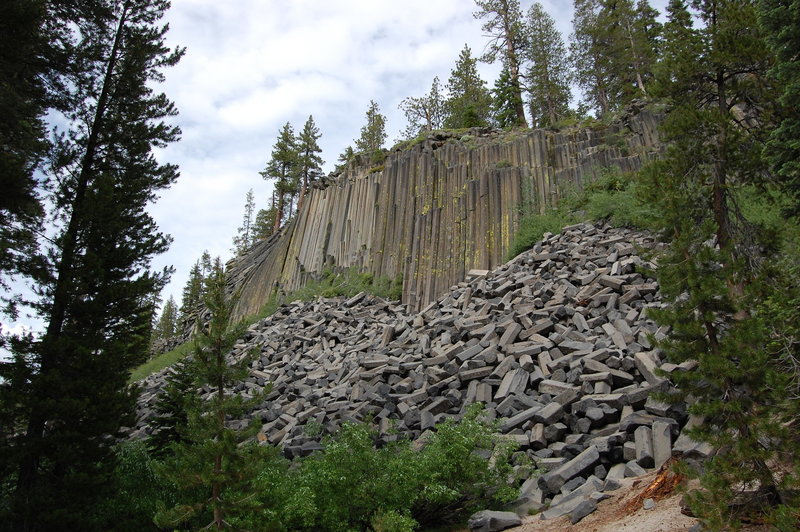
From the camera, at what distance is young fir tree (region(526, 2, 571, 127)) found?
3338cm

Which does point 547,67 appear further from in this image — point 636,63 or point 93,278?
point 93,278

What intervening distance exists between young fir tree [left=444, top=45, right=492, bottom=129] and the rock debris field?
23.9 m

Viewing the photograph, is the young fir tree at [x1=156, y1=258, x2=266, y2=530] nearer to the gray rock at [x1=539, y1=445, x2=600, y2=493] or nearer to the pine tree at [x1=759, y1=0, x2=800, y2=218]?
the gray rock at [x1=539, y1=445, x2=600, y2=493]

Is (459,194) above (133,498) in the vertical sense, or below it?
above

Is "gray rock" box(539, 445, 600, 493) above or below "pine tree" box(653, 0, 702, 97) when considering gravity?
below

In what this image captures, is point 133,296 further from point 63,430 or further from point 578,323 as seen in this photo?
point 578,323

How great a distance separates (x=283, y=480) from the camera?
643 cm

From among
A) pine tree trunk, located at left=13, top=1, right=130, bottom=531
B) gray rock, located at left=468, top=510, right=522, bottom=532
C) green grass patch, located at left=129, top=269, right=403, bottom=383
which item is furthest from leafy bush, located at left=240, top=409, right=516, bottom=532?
green grass patch, located at left=129, top=269, right=403, bottom=383

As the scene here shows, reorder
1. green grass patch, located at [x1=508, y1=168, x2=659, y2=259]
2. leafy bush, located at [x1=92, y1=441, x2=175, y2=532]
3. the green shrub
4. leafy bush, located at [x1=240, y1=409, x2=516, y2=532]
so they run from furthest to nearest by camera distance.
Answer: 1. the green shrub
2. green grass patch, located at [x1=508, y1=168, x2=659, y2=259]
3. leafy bush, located at [x1=92, y1=441, x2=175, y2=532]
4. leafy bush, located at [x1=240, y1=409, x2=516, y2=532]

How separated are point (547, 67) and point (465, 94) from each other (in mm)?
6645

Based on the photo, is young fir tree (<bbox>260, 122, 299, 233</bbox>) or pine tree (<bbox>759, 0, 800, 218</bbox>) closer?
pine tree (<bbox>759, 0, 800, 218</bbox>)

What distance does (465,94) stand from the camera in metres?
38.3

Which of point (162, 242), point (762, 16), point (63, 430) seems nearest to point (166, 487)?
point (63, 430)

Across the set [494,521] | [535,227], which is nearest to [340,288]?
[535,227]
